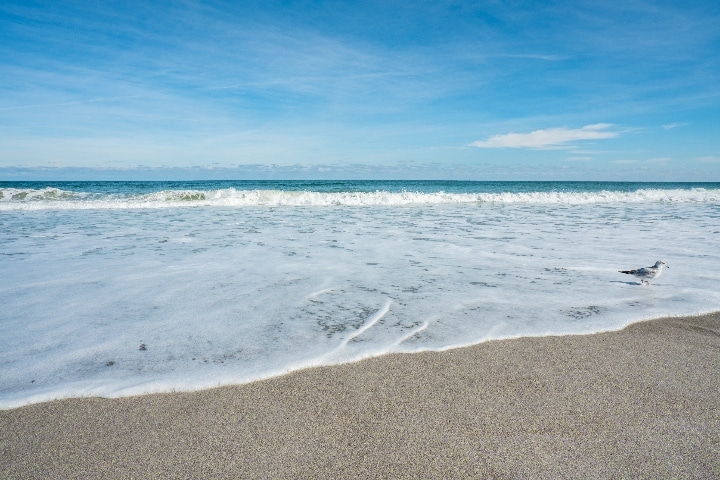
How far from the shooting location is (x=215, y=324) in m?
3.83

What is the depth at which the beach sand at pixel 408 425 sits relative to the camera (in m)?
1.98

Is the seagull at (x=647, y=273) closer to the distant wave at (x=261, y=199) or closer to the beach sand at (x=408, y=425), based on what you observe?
the beach sand at (x=408, y=425)

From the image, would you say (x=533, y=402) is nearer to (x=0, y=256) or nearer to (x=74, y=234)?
(x=0, y=256)

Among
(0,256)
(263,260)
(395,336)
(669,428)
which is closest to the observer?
(669,428)

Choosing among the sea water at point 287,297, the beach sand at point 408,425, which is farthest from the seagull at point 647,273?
the beach sand at point 408,425

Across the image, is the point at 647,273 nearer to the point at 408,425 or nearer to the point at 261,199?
the point at 408,425

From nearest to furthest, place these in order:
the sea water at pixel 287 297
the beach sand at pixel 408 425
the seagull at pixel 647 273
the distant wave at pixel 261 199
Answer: the beach sand at pixel 408 425 < the sea water at pixel 287 297 < the seagull at pixel 647 273 < the distant wave at pixel 261 199

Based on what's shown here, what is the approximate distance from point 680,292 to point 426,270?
2.78 m

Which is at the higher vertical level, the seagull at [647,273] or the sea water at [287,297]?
the seagull at [647,273]

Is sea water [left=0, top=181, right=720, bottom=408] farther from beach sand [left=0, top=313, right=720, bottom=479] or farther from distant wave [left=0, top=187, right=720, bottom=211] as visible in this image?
distant wave [left=0, top=187, right=720, bottom=211]

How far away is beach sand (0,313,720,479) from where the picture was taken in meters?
1.98

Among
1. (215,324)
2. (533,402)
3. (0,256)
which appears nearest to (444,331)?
(533,402)

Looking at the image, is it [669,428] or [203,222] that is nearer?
[669,428]

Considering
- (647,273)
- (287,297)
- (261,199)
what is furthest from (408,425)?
(261,199)
